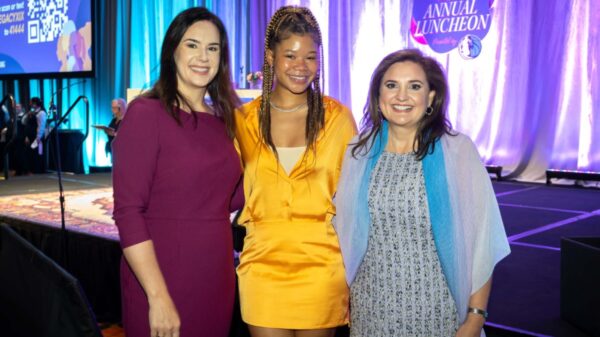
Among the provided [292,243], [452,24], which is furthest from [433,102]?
[452,24]

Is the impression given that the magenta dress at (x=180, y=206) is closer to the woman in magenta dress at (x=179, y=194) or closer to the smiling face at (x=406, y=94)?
the woman in magenta dress at (x=179, y=194)

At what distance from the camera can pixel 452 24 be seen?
9398 millimetres

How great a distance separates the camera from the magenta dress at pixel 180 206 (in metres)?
1.73

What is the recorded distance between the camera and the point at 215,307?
1.93m

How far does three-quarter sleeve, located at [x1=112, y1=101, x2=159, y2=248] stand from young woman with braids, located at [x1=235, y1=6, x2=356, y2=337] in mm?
442

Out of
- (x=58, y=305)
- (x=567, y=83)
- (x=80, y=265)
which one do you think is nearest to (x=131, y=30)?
(x=567, y=83)

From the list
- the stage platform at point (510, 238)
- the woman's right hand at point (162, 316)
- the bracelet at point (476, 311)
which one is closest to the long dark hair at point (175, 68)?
the woman's right hand at point (162, 316)

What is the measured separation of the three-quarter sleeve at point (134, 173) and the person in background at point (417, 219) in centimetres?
63

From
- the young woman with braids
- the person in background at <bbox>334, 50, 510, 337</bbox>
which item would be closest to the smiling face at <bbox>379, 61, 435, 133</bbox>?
the person in background at <bbox>334, 50, 510, 337</bbox>

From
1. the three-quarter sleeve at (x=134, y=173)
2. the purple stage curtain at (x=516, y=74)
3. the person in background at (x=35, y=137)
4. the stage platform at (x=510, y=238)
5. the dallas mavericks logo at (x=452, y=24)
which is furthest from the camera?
the person in background at (x=35, y=137)

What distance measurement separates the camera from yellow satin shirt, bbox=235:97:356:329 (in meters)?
2.04

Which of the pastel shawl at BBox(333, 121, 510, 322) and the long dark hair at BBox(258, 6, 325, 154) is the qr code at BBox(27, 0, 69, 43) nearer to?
the long dark hair at BBox(258, 6, 325, 154)

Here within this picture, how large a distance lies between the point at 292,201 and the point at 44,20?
451 inches

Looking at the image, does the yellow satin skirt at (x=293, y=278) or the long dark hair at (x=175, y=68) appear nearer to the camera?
the long dark hair at (x=175, y=68)
